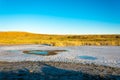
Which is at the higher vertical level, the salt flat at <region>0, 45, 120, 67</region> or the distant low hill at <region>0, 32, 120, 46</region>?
the distant low hill at <region>0, 32, 120, 46</region>

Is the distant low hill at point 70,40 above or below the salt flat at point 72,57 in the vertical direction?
above

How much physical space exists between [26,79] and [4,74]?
5.18ft

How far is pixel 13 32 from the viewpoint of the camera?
119 metres

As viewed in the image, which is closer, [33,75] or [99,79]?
[99,79]

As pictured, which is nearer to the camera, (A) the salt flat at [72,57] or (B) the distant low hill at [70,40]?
(A) the salt flat at [72,57]

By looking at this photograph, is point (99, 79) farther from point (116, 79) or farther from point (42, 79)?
point (42, 79)

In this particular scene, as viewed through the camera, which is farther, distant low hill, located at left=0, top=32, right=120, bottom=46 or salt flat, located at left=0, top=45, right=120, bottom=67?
distant low hill, located at left=0, top=32, right=120, bottom=46

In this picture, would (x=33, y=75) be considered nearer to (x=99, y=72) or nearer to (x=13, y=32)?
(x=99, y=72)

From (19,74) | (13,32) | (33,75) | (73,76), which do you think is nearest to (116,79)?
(73,76)

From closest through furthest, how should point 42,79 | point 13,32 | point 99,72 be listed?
point 42,79 < point 99,72 < point 13,32

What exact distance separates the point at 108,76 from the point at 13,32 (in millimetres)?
114858

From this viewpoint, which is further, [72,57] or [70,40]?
[70,40]

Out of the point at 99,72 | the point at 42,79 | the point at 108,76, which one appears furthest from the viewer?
the point at 99,72

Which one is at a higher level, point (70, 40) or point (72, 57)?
point (70, 40)
